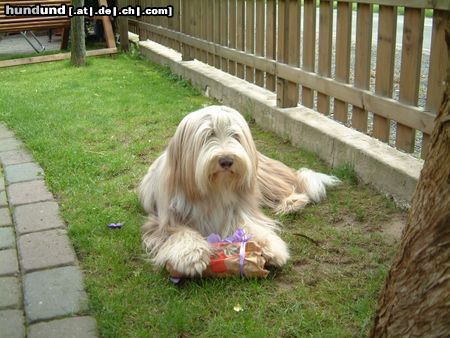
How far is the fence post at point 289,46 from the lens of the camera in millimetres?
5500

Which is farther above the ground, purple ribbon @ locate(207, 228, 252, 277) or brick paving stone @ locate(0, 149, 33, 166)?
purple ribbon @ locate(207, 228, 252, 277)

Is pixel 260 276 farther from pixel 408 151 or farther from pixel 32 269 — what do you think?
pixel 408 151

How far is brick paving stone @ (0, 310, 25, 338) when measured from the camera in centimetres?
275

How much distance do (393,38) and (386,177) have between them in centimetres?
95

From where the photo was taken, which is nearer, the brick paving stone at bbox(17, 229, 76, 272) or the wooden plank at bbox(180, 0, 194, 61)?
the brick paving stone at bbox(17, 229, 76, 272)

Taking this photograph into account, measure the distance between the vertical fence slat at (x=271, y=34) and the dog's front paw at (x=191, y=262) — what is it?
10.3 feet

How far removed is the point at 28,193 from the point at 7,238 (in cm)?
76

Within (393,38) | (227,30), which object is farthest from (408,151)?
(227,30)

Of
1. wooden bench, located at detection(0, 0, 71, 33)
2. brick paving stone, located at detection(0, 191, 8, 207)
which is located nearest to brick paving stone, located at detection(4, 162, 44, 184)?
brick paving stone, located at detection(0, 191, 8, 207)

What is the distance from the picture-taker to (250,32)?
6496mm

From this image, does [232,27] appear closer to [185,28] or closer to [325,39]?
[185,28]

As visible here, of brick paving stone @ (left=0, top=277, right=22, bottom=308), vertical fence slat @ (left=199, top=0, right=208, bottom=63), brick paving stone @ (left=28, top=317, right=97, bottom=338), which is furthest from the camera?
vertical fence slat @ (left=199, top=0, right=208, bottom=63)

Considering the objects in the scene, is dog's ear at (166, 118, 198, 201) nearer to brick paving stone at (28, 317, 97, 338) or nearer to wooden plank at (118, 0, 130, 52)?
brick paving stone at (28, 317, 97, 338)

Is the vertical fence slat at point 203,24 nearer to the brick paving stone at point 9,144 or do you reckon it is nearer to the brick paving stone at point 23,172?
the brick paving stone at point 9,144
